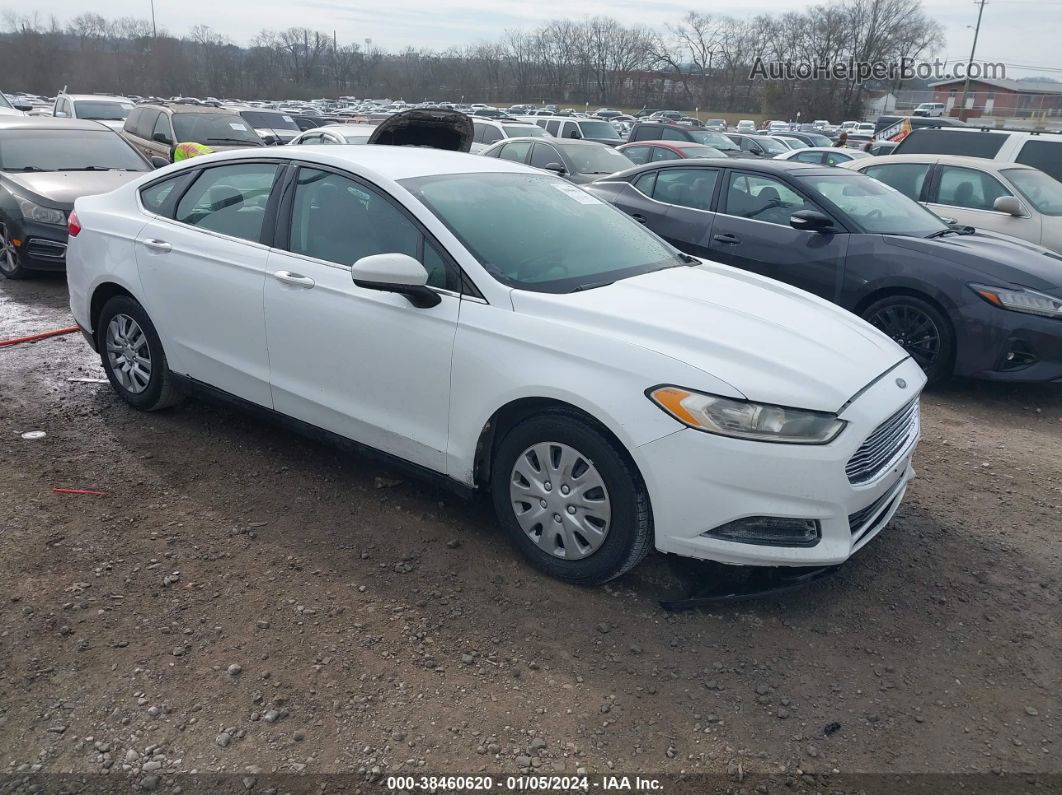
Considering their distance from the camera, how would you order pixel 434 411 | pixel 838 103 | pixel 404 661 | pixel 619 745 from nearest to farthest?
pixel 619 745, pixel 404 661, pixel 434 411, pixel 838 103

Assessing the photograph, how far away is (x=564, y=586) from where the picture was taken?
11.2ft

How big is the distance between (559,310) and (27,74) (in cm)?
7465

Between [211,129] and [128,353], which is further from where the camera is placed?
[211,129]

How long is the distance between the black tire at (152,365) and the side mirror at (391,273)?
192 centimetres

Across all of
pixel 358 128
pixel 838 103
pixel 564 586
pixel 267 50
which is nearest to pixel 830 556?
pixel 564 586

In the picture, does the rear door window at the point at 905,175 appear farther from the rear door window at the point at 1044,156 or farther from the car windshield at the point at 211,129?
the car windshield at the point at 211,129

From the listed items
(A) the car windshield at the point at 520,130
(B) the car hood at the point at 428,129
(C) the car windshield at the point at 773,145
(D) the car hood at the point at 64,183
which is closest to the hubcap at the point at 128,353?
(B) the car hood at the point at 428,129

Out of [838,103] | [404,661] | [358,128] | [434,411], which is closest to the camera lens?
[404,661]

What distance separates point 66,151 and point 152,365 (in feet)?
19.5

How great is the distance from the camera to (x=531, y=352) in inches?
128

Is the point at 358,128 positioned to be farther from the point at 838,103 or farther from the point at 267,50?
the point at 267,50

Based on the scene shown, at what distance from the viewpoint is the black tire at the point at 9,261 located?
26.9 ft

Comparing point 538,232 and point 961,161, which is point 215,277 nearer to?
point 538,232

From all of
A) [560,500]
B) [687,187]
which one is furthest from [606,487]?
[687,187]
